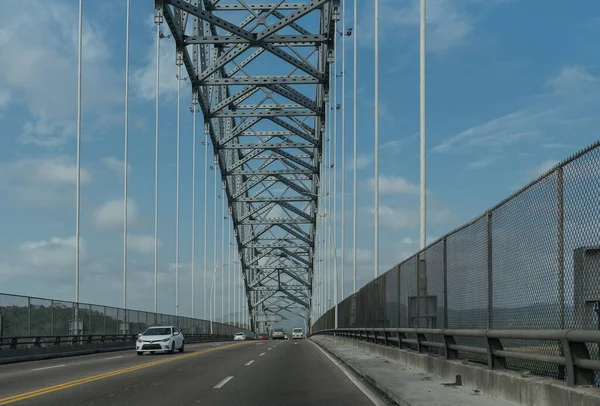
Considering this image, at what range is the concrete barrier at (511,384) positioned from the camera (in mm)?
6797

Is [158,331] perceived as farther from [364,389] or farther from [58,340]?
[364,389]

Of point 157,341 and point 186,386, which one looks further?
point 157,341

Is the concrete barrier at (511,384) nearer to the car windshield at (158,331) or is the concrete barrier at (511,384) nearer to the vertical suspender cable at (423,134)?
the vertical suspender cable at (423,134)

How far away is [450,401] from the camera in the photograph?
9.66 meters

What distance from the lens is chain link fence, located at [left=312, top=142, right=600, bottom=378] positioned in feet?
23.8

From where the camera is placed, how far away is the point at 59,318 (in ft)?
103

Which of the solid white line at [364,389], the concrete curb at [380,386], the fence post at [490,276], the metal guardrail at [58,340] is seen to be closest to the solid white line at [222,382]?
the solid white line at [364,389]

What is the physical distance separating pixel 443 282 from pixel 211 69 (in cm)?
3342

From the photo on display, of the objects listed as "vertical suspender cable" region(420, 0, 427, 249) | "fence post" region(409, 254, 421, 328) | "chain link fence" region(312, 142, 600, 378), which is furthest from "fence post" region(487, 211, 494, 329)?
"vertical suspender cable" region(420, 0, 427, 249)

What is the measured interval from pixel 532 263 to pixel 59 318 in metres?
26.7

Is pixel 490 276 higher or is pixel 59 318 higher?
pixel 490 276

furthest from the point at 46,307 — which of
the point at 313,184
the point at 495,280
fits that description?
the point at 313,184

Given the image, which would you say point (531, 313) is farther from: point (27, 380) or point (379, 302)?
point (379, 302)

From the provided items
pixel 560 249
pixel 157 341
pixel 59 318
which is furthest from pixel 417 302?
pixel 59 318
